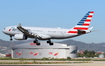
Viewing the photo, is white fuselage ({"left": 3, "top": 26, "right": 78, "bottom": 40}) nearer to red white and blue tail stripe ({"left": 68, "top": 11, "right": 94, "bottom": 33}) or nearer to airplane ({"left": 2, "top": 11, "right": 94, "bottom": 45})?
airplane ({"left": 2, "top": 11, "right": 94, "bottom": 45})

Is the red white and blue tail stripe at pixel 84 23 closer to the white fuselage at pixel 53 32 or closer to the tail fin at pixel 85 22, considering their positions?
the tail fin at pixel 85 22

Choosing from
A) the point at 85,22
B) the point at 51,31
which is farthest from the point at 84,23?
the point at 51,31

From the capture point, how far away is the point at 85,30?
283ft

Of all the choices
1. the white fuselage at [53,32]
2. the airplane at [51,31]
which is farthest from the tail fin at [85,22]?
the white fuselage at [53,32]

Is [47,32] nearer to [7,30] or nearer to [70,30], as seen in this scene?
[70,30]

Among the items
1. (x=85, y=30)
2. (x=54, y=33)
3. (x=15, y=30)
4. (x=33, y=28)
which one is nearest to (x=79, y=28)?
(x=85, y=30)

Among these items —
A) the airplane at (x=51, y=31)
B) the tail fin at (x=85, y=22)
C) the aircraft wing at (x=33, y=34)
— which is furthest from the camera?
the aircraft wing at (x=33, y=34)

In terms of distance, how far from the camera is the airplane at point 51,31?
8675cm

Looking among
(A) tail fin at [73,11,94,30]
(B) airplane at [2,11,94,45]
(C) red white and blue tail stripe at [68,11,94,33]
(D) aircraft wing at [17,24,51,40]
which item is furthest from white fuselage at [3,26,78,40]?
(A) tail fin at [73,11,94,30]

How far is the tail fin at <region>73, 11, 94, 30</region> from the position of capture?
87.2 meters

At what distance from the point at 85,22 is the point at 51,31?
1080 cm

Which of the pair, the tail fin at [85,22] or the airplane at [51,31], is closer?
the airplane at [51,31]

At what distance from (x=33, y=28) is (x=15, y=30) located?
6091mm

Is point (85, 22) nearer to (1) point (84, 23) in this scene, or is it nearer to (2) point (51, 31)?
(1) point (84, 23)
